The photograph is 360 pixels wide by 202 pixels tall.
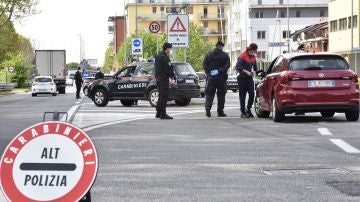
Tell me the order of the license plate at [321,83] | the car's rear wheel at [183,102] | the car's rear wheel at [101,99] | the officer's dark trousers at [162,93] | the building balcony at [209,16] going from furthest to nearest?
the building balcony at [209,16], the car's rear wheel at [101,99], the car's rear wheel at [183,102], the officer's dark trousers at [162,93], the license plate at [321,83]

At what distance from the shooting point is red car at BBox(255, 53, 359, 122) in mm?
17094

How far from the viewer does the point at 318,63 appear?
56.9 feet

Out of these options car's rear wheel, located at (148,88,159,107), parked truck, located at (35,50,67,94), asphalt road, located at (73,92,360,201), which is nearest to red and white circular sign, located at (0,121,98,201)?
asphalt road, located at (73,92,360,201)

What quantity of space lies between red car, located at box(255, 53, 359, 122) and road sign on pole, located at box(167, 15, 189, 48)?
14.1 metres

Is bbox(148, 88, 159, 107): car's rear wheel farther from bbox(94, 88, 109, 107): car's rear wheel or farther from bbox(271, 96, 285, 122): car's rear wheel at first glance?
bbox(271, 96, 285, 122): car's rear wheel

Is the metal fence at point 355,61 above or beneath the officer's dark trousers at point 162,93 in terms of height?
above

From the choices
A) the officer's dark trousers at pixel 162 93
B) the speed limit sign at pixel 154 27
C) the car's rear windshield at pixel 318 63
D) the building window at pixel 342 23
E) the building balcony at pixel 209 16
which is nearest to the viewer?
the car's rear windshield at pixel 318 63

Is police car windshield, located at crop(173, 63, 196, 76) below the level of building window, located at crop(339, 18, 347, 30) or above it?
below

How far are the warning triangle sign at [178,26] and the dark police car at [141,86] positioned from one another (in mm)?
2250

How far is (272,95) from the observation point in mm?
18109

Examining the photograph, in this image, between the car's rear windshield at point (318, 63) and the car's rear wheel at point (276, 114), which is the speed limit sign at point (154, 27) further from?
the car's rear windshield at point (318, 63)

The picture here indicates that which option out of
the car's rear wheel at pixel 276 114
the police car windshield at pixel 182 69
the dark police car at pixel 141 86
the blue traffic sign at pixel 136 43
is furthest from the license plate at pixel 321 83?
the blue traffic sign at pixel 136 43

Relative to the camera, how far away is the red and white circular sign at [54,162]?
5.06m

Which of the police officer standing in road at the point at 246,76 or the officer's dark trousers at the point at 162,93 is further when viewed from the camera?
the police officer standing in road at the point at 246,76
